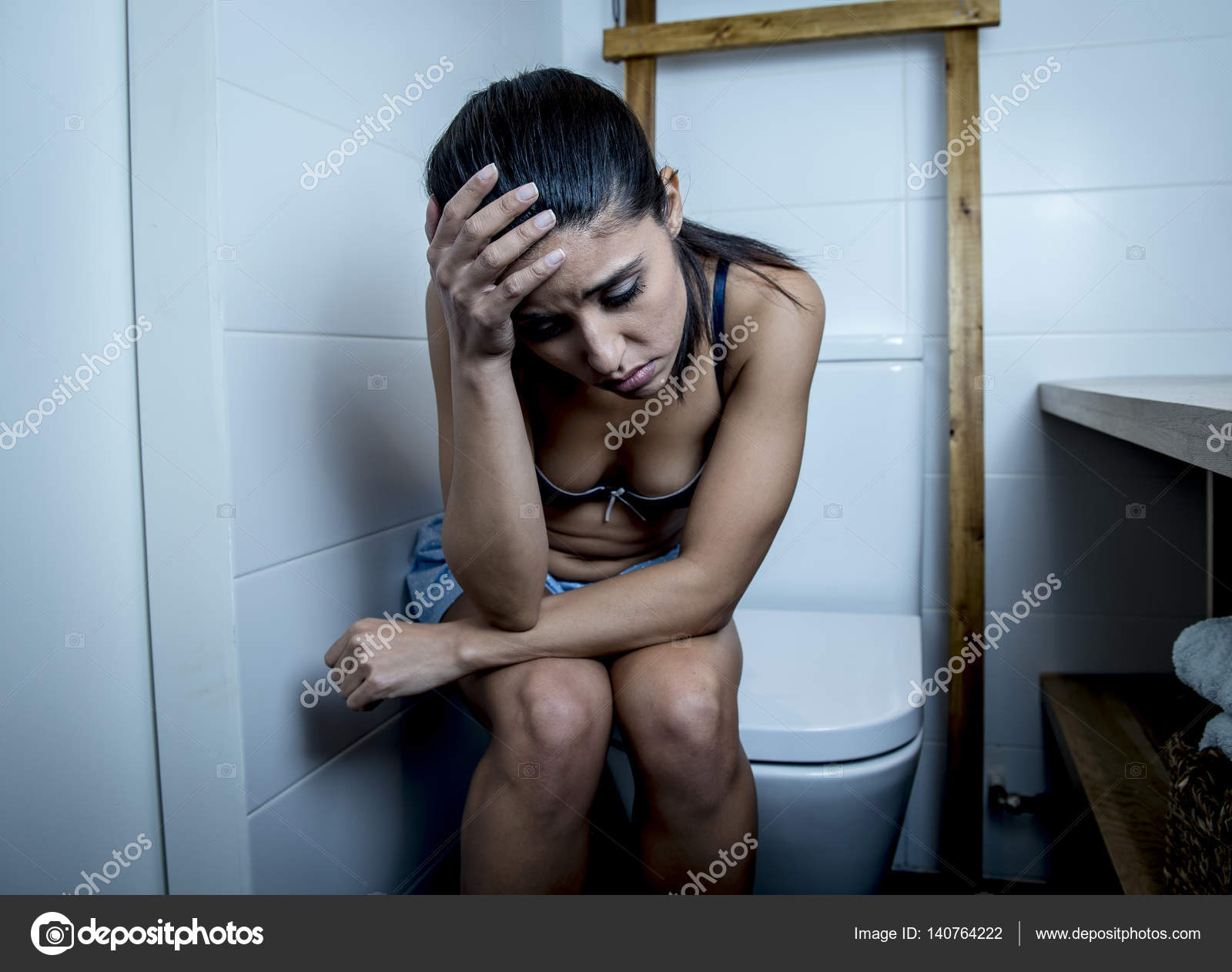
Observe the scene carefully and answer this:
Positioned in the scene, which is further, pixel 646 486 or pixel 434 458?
pixel 434 458

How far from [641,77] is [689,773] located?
1131mm

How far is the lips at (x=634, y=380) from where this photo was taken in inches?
27.6

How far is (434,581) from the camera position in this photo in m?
0.96

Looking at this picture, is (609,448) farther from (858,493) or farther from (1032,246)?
(1032,246)

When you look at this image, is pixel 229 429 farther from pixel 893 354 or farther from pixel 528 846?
pixel 893 354

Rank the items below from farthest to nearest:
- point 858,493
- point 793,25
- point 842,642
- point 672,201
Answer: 1. point 793,25
2. point 858,493
3. point 842,642
4. point 672,201

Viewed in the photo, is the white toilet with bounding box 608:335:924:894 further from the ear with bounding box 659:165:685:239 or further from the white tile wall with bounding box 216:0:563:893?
the ear with bounding box 659:165:685:239

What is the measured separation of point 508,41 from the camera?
52.2 inches

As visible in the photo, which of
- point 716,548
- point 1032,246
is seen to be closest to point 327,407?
point 716,548

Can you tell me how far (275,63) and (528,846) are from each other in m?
0.72

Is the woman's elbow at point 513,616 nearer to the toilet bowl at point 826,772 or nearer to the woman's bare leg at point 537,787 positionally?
the woman's bare leg at point 537,787

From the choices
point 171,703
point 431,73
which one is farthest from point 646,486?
point 431,73

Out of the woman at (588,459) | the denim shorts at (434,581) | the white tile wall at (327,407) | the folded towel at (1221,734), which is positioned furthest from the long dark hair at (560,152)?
the folded towel at (1221,734)

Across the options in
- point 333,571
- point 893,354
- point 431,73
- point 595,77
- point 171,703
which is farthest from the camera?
point 595,77
